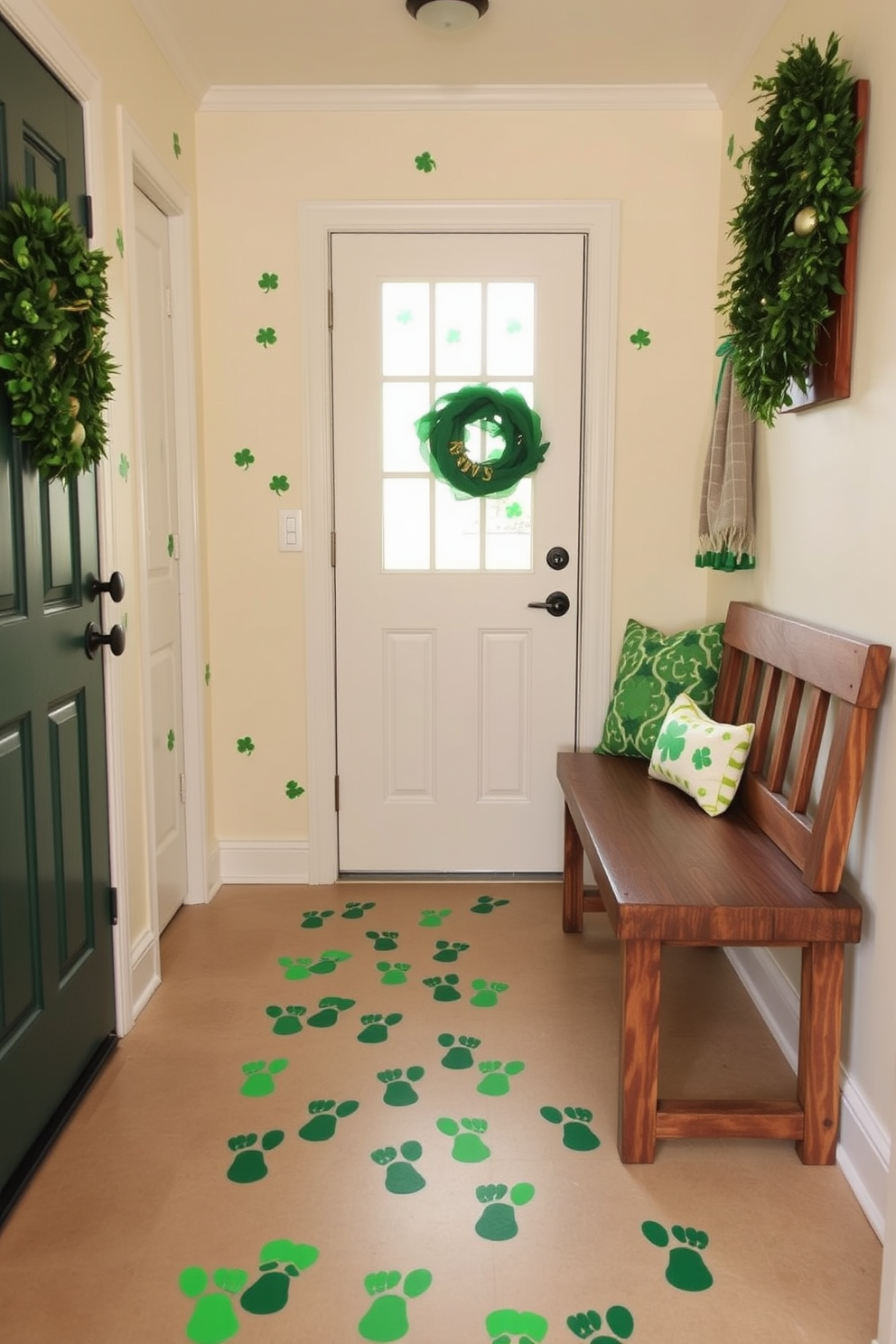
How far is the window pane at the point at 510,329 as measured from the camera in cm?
327

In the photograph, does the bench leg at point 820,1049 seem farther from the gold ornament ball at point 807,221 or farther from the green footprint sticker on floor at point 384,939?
the gold ornament ball at point 807,221

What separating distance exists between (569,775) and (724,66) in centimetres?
205

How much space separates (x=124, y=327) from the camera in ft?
8.13

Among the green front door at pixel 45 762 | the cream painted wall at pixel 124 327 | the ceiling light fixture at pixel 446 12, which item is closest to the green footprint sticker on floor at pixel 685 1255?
the green front door at pixel 45 762

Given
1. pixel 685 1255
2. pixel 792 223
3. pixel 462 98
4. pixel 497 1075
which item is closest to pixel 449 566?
pixel 462 98

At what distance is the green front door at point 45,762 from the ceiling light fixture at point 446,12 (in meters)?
0.94

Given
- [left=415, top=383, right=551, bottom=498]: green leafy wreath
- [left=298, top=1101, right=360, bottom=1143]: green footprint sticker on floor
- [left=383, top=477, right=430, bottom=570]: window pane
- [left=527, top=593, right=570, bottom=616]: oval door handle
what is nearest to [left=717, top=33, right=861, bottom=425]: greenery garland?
[left=415, top=383, right=551, bottom=498]: green leafy wreath

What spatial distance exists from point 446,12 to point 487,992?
2465 millimetres

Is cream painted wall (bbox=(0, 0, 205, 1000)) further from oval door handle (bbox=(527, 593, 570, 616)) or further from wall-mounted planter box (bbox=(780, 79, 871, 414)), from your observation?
wall-mounted planter box (bbox=(780, 79, 871, 414))

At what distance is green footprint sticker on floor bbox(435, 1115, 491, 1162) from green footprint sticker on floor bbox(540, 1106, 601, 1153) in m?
0.14

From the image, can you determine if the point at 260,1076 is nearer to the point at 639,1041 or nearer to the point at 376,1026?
the point at 376,1026

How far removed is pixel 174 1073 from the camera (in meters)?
2.31

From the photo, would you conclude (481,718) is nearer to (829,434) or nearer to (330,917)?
(330,917)

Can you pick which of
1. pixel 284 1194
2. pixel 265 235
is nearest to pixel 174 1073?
pixel 284 1194
